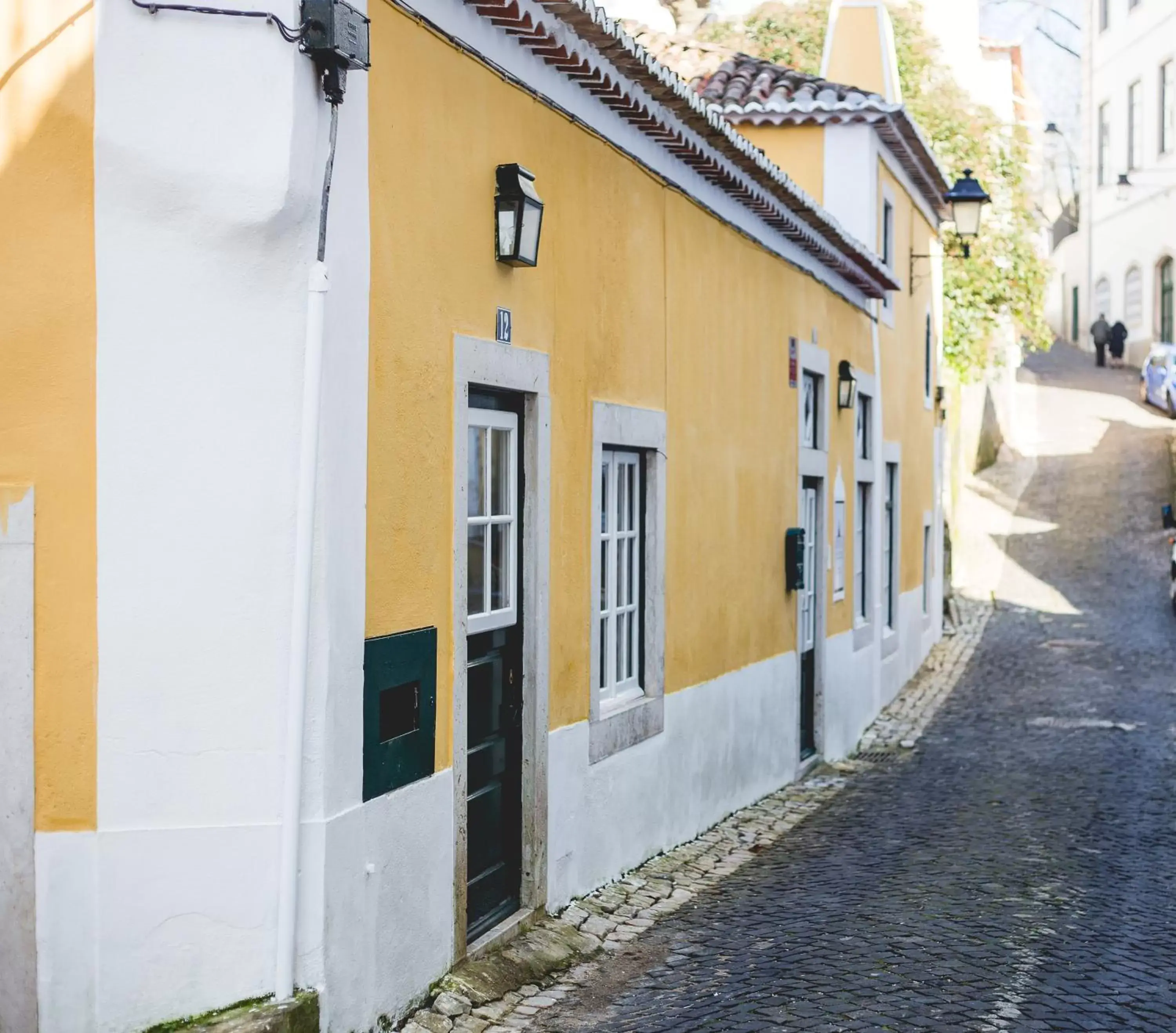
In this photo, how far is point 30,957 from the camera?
4.52 metres

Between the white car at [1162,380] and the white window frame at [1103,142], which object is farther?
the white window frame at [1103,142]

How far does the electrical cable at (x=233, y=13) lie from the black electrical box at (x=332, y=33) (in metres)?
0.04

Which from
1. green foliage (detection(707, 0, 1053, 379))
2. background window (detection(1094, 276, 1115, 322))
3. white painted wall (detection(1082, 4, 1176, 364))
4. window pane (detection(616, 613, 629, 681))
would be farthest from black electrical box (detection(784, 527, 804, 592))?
background window (detection(1094, 276, 1115, 322))

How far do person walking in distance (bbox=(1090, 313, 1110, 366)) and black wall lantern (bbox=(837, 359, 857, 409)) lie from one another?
3041 cm

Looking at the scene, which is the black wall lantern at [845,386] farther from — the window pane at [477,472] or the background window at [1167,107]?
the background window at [1167,107]

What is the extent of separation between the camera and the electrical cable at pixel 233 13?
447 centimetres

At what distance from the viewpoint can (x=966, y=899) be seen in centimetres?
782

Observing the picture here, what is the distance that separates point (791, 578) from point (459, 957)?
615 centimetres

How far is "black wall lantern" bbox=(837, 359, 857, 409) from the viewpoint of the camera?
523 inches

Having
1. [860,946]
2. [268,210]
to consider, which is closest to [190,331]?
[268,210]

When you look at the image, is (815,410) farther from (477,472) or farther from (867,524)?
(477,472)

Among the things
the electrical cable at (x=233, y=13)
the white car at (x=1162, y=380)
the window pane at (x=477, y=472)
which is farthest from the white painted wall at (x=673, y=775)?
the white car at (x=1162, y=380)

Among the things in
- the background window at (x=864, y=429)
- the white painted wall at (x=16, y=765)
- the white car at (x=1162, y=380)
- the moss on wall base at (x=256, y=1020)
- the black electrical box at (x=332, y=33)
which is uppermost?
the white car at (x=1162, y=380)

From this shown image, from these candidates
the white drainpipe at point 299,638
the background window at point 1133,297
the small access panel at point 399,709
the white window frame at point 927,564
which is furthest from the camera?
the background window at point 1133,297
